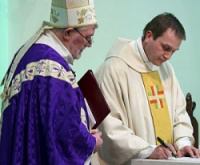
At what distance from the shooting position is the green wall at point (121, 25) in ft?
16.6

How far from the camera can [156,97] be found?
400 centimetres

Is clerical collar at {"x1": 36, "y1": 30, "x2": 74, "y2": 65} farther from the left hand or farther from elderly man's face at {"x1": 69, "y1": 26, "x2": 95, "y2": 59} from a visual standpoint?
the left hand

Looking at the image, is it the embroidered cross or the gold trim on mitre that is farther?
the embroidered cross

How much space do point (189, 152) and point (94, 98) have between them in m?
0.94

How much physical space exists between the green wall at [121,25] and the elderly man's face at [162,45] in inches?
60.5

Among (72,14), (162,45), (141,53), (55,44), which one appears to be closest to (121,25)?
(141,53)

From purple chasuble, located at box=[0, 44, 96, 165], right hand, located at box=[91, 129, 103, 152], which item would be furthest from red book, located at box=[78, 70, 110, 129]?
purple chasuble, located at box=[0, 44, 96, 165]

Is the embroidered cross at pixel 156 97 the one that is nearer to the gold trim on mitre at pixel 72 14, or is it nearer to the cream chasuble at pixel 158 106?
the cream chasuble at pixel 158 106

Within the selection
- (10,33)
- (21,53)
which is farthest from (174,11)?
(21,53)

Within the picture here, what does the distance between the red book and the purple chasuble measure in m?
0.25

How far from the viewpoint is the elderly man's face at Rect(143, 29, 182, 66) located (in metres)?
3.88

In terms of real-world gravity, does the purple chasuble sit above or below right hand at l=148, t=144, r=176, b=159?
above

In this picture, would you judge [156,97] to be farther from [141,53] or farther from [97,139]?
[97,139]

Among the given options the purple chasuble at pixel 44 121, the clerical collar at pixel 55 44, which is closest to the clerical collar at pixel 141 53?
the clerical collar at pixel 55 44
